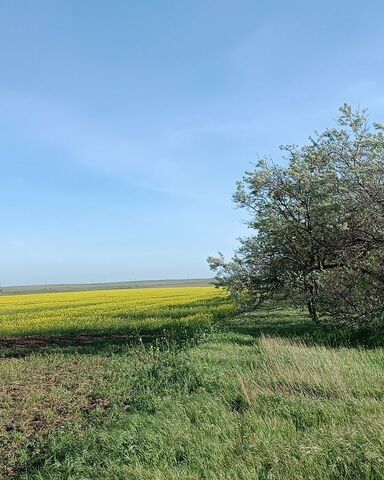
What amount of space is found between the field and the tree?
1655 mm

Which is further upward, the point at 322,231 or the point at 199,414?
the point at 322,231

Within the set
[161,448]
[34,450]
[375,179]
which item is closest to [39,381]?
[34,450]

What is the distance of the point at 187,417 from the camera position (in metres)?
6.48

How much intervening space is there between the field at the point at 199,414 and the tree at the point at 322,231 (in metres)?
1.65

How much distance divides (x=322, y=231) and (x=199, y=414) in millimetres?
9409

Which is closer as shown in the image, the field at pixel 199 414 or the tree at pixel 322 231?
the field at pixel 199 414

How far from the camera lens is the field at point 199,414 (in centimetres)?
471

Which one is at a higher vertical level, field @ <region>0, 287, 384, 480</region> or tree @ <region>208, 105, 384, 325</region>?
tree @ <region>208, 105, 384, 325</region>

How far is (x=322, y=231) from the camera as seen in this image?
14586mm

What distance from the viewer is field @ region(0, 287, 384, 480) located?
15.5ft

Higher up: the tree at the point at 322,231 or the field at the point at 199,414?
the tree at the point at 322,231

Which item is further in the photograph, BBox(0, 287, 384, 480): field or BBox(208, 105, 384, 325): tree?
BBox(208, 105, 384, 325): tree

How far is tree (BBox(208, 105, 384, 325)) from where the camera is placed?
41.3 ft

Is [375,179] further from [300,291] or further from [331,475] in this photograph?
[331,475]
